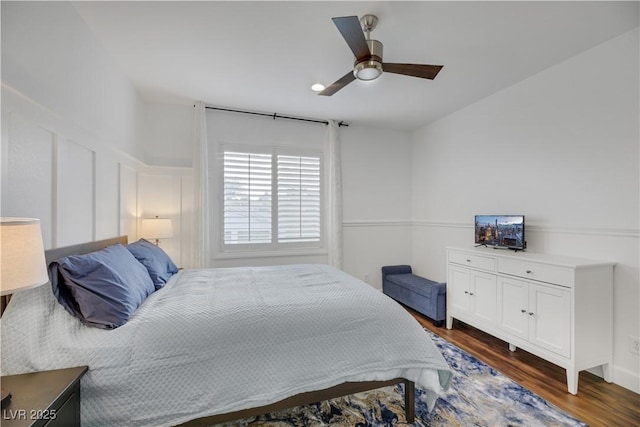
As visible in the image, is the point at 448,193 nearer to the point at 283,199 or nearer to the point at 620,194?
the point at 620,194

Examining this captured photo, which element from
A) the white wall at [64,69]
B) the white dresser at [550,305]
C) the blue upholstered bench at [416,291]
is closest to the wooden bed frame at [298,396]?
the white wall at [64,69]

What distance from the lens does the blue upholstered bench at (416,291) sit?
130 inches

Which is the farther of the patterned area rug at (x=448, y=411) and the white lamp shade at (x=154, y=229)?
the white lamp shade at (x=154, y=229)

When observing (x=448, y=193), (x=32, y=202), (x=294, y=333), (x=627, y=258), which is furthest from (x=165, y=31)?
(x=627, y=258)

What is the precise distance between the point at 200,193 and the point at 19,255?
8.35ft

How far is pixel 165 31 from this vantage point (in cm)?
210

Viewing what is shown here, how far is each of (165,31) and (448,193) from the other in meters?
3.67

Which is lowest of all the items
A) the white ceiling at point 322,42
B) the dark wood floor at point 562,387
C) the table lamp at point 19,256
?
the dark wood floor at point 562,387

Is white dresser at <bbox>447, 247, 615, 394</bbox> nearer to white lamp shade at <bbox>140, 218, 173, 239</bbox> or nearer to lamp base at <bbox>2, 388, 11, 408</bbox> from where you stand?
lamp base at <bbox>2, 388, 11, 408</bbox>

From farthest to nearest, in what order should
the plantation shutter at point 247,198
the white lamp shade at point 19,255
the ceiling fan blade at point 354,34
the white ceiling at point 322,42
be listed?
1. the plantation shutter at point 247,198
2. the white ceiling at point 322,42
3. the ceiling fan blade at point 354,34
4. the white lamp shade at point 19,255

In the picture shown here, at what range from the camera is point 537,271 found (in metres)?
2.32

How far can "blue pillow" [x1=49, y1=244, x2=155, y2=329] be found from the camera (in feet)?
4.59

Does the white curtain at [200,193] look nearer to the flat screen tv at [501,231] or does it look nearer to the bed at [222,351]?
the bed at [222,351]

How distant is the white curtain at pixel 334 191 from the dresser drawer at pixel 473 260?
153cm
